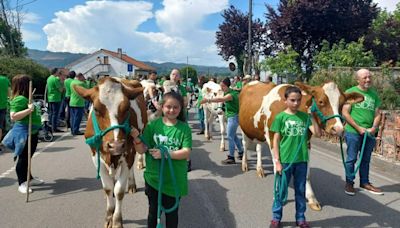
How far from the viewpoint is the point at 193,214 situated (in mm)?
4758

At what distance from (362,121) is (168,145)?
3579 millimetres

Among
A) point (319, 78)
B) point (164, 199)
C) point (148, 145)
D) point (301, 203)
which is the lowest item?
point (301, 203)

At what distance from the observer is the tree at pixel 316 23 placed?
63.7 ft

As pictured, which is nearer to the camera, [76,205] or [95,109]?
[95,109]

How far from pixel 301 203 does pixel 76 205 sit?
3149 millimetres

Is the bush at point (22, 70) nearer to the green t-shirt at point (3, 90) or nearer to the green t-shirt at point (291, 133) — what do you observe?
the green t-shirt at point (3, 90)

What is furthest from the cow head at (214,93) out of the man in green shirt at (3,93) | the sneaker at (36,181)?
the man in green shirt at (3,93)

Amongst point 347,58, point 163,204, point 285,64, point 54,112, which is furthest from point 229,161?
point 285,64

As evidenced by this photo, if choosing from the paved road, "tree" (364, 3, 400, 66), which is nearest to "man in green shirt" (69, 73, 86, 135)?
the paved road

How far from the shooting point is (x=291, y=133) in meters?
4.08

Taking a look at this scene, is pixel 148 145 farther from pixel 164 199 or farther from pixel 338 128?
pixel 338 128

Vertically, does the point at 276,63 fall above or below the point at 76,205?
above

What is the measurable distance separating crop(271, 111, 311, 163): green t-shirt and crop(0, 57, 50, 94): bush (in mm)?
13420

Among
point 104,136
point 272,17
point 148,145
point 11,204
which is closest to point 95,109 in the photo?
→ point 104,136
